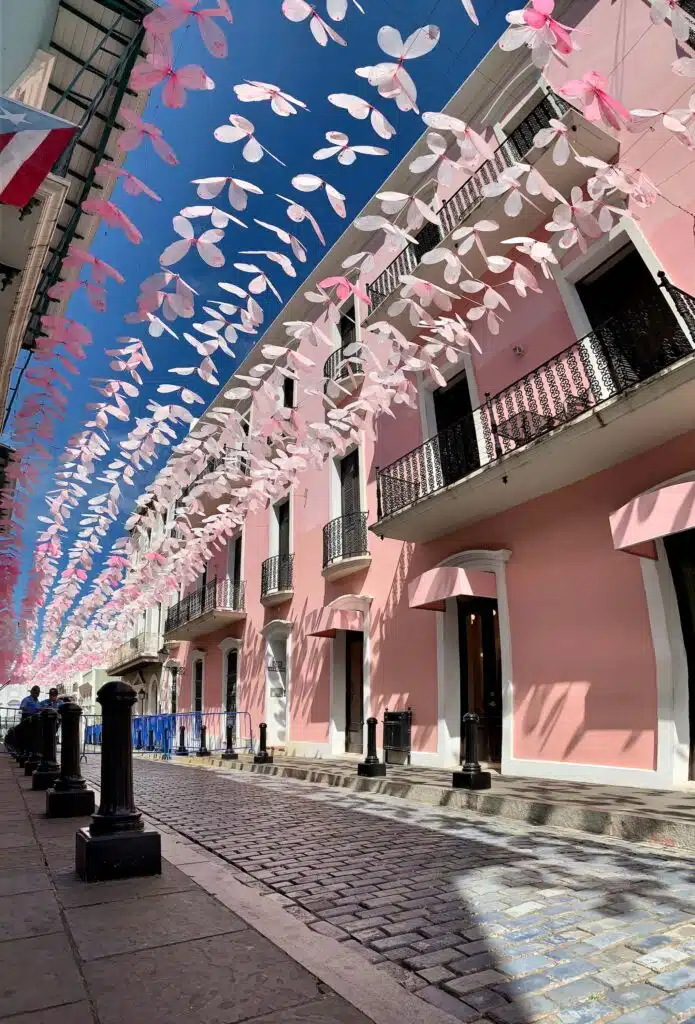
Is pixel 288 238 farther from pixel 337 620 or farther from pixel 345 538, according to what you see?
pixel 345 538

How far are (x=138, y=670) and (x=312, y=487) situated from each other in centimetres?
2168

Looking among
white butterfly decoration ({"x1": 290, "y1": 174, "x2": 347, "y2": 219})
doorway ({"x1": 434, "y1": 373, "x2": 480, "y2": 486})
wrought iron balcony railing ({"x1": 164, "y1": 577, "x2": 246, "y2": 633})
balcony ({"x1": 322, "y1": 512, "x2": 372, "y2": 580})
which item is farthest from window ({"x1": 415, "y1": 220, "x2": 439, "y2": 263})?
wrought iron balcony railing ({"x1": 164, "y1": 577, "x2": 246, "y2": 633})

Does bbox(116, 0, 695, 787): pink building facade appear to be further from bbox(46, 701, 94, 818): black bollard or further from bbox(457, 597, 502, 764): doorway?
bbox(46, 701, 94, 818): black bollard

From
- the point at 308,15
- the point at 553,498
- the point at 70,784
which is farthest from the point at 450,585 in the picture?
the point at 308,15

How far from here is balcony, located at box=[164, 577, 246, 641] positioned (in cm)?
1912

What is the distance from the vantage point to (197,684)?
2311 centimetres

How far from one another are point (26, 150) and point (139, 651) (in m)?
29.3

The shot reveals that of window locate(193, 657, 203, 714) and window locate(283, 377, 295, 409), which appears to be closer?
window locate(283, 377, 295, 409)

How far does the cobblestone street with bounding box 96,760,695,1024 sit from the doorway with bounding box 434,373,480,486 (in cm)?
564

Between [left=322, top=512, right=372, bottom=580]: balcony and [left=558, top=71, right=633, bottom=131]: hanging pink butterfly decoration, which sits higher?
[left=558, top=71, right=633, bottom=131]: hanging pink butterfly decoration

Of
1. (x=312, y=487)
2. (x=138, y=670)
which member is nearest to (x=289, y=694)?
(x=312, y=487)

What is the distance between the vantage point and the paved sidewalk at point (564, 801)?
197 inches

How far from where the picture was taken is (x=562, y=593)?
8.62 meters

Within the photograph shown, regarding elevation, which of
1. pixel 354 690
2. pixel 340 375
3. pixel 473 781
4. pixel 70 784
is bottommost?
pixel 473 781
